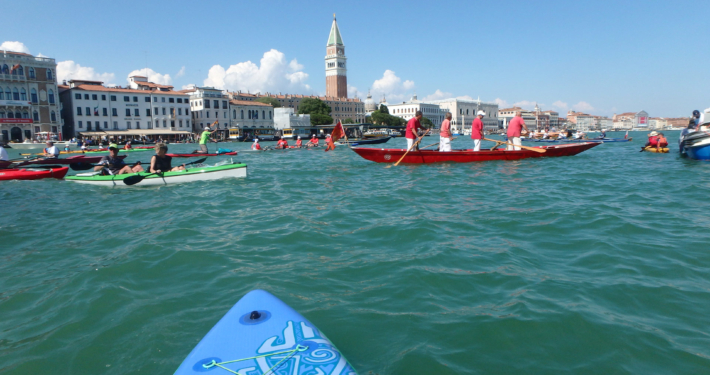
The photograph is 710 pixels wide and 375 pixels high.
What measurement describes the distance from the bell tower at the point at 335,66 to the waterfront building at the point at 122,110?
5210cm

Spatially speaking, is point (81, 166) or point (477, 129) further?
point (81, 166)

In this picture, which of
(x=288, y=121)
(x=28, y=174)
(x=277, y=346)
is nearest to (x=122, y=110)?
(x=288, y=121)

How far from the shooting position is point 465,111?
440ft

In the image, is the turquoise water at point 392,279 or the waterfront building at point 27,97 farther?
the waterfront building at point 27,97

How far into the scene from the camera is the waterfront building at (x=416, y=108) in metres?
122

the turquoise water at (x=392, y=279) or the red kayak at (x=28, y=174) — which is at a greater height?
the red kayak at (x=28, y=174)

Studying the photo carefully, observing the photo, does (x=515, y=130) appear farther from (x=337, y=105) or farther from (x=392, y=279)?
(x=337, y=105)

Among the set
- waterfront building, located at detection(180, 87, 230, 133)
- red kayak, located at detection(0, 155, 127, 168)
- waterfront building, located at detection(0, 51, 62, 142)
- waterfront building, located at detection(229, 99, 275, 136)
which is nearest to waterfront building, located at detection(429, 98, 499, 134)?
waterfront building, located at detection(229, 99, 275, 136)

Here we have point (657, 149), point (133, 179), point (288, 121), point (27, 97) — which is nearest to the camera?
point (133, 179)

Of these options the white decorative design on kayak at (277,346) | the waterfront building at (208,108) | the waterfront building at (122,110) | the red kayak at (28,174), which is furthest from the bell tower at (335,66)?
the white decorative design on kayak at (277,346)

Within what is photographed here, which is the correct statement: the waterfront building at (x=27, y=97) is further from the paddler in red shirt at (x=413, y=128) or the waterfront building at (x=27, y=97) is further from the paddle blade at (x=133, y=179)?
the paddler in red shirt at (x=413, y=128)

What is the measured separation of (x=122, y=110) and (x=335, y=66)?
62.4m

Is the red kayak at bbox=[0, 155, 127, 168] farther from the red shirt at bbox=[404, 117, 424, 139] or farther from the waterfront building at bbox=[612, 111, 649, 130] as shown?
the waterfront building at bbox=[612, 111, 649, 130]

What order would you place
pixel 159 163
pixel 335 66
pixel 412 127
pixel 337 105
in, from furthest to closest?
pixel 335 66, pixel 337 105, pixel 412 127, pixel 159 163
